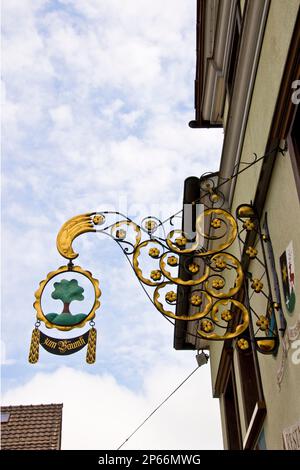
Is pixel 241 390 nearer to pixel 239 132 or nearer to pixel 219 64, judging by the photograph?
pixel 239 132

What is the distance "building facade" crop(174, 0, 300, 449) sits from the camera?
13.0 ft

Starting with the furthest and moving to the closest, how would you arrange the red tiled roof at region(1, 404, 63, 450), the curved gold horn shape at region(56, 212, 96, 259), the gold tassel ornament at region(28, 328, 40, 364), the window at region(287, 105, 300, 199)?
the red tiled roof at region(1, 404, 63, 450), the curved gold horn shape at region(56, 212, 96, 259), the gold tassel ornament at region(28, 328, 40, 364), the window at region(287, 105, 300, 199)

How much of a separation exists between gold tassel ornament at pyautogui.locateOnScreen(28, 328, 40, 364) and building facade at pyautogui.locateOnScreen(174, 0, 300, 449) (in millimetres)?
1039

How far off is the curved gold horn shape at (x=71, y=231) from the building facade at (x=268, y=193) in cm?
102

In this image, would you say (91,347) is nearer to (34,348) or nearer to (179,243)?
(34,348)

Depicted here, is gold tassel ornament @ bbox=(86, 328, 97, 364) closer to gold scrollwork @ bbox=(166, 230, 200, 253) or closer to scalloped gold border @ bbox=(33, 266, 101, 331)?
scalloped gold border @ bbox=(33, 266, 101, 331)

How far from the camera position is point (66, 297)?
4.12m

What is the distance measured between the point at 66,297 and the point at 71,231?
0.58m

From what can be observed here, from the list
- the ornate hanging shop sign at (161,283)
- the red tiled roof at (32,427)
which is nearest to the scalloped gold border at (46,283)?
the ornate hanging shop sign at (161,283)

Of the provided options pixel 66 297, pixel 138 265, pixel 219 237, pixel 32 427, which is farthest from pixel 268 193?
pixel 32 427

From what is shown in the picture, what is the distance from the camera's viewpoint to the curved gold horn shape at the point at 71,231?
433 cm

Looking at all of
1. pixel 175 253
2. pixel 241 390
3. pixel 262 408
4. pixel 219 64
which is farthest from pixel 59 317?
pixel 219 64

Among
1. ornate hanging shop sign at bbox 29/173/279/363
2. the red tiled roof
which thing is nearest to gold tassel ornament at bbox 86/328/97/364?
ornate hanging shop sign at bbox 29/173/279/363
